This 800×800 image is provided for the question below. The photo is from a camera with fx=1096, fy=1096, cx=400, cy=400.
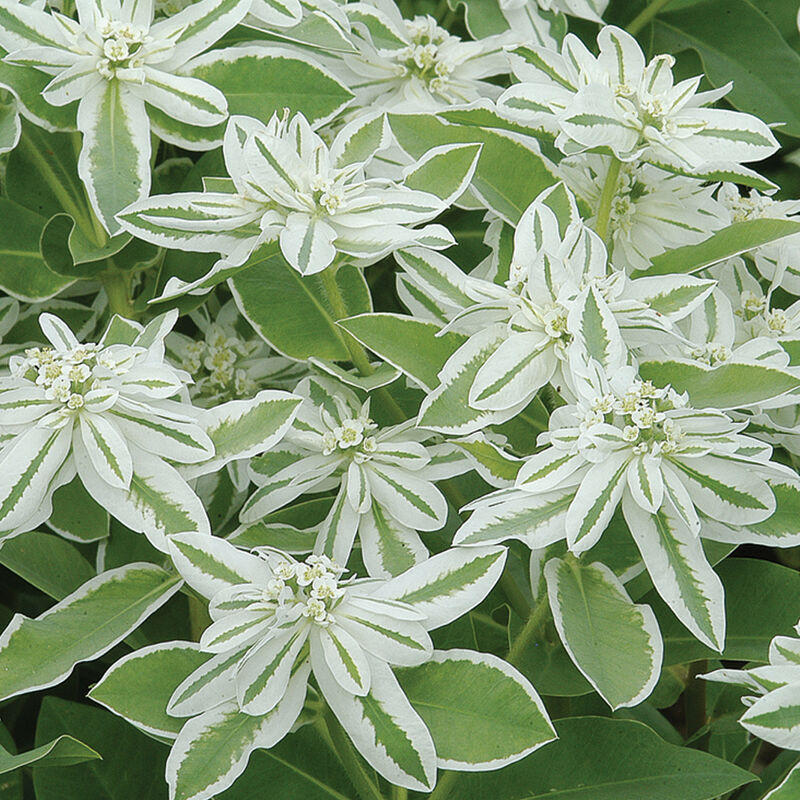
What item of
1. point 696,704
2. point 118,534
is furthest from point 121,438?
point 696,704

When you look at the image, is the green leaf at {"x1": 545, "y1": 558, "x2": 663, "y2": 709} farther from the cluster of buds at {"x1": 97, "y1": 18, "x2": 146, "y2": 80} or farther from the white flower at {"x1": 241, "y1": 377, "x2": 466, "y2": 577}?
the cluster of buds at {"x1": 97, "y1": 18, "x2": 146, "y2": 80}

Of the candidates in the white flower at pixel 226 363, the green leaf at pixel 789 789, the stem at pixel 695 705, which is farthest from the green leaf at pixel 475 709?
the stem at pixel 695 705

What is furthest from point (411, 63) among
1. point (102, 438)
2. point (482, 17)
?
point (102, 438)

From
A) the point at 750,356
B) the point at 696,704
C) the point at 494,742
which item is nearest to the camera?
the point at 494,742

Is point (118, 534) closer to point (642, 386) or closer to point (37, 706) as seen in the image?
point (37, 706)

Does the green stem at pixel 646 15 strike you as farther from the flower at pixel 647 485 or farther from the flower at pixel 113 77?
the flower at pixel 647 485

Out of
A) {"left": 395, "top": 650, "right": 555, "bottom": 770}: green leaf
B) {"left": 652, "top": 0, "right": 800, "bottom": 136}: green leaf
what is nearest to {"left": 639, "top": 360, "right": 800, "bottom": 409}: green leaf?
{"left": 395, "top": 650, "right": 555, "bottom": 770}: green leaf
